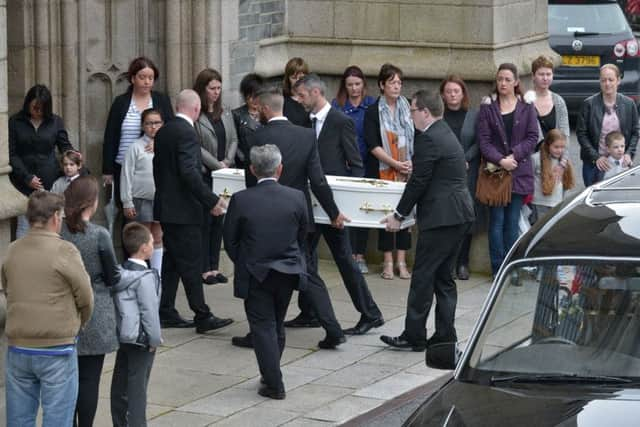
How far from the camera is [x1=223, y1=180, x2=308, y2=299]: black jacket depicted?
32.4 ft

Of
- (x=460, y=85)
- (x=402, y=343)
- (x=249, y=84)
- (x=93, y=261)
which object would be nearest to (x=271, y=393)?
(x=402, y=343)

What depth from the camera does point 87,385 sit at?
8562 mm

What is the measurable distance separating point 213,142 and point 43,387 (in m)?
5.60

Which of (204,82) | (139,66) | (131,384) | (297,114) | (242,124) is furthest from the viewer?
(242,124)

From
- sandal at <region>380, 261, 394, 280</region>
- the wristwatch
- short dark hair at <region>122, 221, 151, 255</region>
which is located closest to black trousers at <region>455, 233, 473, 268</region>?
sandal at <region>380, 261, 394, 280</region>

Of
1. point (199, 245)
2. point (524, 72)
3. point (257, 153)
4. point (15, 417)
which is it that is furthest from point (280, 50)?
point (15, 417)

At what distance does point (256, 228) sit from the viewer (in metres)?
9.87

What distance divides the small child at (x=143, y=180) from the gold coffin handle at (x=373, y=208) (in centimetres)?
172

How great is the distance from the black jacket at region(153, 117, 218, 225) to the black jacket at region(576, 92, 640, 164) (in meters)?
4.68

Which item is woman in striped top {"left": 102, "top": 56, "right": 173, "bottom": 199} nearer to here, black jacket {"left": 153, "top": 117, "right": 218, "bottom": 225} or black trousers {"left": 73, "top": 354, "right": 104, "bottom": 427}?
black jacket {"left": 153, "top": 117, "right": 218, "bottom": 225}

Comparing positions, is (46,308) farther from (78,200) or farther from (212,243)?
(212,243)

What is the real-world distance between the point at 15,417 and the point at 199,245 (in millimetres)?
3897

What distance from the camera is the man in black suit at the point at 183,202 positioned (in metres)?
11.5

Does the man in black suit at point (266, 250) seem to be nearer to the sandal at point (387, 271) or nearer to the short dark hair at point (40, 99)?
the short dark hair at point (40, 99)
